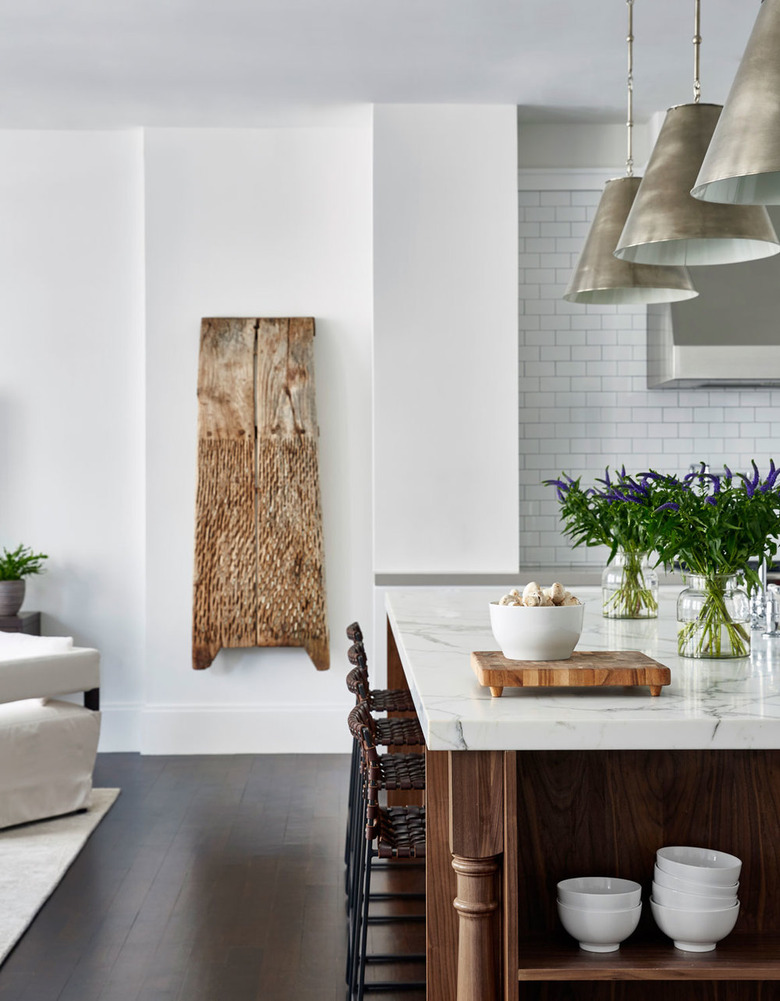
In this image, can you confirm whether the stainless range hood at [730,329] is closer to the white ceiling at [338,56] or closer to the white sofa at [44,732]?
the white ceiling at [338,56]

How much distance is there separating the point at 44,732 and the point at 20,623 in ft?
3.35

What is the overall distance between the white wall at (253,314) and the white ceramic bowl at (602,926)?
356 centimetres

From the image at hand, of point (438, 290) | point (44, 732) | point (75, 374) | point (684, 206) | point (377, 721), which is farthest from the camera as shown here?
point (75, 374)

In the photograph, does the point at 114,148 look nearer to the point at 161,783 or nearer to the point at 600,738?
the point at 161,783

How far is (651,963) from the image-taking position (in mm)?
1648

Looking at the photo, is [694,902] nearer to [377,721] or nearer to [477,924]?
[477,924]

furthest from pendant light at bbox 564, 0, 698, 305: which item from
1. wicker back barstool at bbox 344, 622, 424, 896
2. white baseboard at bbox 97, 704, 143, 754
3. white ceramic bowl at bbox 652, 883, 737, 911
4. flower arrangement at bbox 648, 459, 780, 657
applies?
white baseboard at bbox 97, 704, 143, 754

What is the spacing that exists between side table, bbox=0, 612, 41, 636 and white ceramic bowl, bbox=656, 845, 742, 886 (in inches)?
147

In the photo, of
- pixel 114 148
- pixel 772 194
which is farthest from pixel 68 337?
pixel 772 194

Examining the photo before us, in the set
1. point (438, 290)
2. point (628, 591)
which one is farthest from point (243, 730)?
point (628, 591)

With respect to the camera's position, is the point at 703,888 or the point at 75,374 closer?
the point at 703,888

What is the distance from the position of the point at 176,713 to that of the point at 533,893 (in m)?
3.55

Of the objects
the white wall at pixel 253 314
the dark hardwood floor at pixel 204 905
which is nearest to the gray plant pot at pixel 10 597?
the white wall at pixel 253 314

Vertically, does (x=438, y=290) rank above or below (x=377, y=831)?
above
